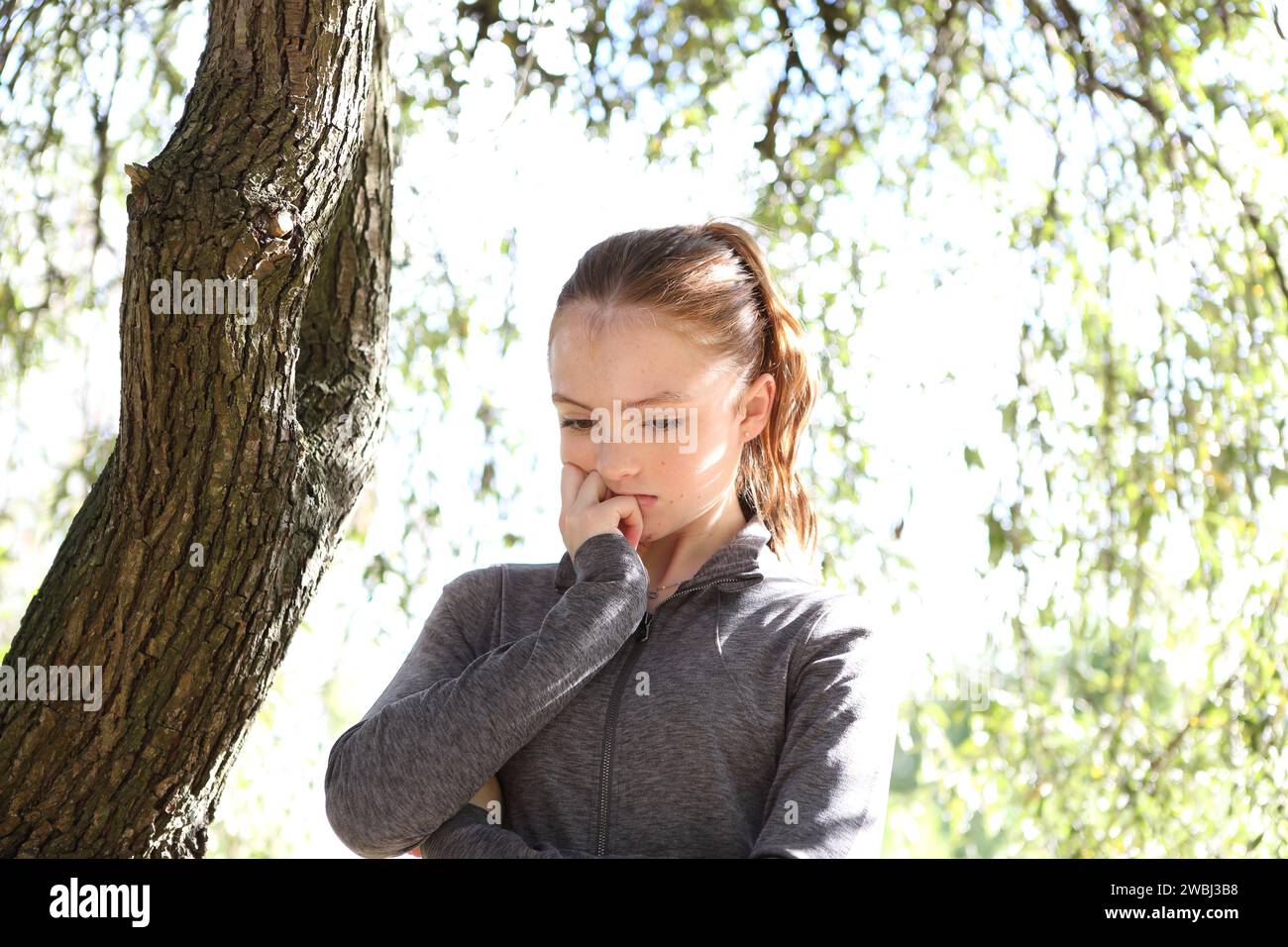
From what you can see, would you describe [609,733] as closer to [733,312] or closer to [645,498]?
[645,498]

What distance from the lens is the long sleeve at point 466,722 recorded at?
1148 mm

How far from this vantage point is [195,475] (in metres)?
1.39

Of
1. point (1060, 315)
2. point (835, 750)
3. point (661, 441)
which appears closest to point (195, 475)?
point (661, 441)

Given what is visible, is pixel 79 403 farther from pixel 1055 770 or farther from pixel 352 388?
pixel 1055 770

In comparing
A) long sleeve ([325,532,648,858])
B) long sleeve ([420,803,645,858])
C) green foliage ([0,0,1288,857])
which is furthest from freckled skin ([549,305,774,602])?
green foliage ([0,0,1288,857])

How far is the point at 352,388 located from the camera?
66.6 inches

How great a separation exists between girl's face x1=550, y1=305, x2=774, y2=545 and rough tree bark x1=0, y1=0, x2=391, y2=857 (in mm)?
342

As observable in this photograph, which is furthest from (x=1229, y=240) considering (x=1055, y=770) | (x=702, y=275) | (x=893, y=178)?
(x=702, y=275)

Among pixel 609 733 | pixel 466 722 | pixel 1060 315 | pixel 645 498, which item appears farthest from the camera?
pixel 1060 315

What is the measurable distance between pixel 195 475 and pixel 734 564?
61 centimetres

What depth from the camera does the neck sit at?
1423mm

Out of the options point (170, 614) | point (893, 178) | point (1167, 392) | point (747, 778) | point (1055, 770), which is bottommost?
point (1055, 770)
